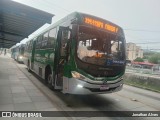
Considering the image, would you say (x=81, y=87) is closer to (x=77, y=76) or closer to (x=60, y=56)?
(x=77, y=76)

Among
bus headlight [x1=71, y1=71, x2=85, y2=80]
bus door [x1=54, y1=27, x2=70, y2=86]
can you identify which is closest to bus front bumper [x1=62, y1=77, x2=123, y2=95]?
bus headlight [x1=71, y1=71, x2=85, y2=80]

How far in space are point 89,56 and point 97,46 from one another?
62 centimetres

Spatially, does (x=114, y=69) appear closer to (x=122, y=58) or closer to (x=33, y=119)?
(x=122, y=58)

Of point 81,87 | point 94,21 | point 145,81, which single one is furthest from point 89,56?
point 145,81

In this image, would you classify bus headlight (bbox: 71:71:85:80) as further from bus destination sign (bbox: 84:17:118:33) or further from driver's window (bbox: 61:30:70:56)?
bus destination sign (bbox: 84:17:118:33)

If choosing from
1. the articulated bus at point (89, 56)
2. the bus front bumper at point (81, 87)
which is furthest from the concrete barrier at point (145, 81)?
the bus front bumper at point (81, 87)

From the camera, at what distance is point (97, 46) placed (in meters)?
7.54

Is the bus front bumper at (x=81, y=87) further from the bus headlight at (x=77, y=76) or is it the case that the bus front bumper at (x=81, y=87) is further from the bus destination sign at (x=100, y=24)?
the bus destination sign at (x=100, y=24)

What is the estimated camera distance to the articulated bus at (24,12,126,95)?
7.02 m

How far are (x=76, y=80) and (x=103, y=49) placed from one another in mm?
1618

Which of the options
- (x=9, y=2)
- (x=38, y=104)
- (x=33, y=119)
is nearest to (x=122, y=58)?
(x=38, y=104)

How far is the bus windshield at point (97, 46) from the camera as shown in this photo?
7.15 meters

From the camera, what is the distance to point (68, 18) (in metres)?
8.19

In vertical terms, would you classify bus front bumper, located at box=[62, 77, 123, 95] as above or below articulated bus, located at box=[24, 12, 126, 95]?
below
